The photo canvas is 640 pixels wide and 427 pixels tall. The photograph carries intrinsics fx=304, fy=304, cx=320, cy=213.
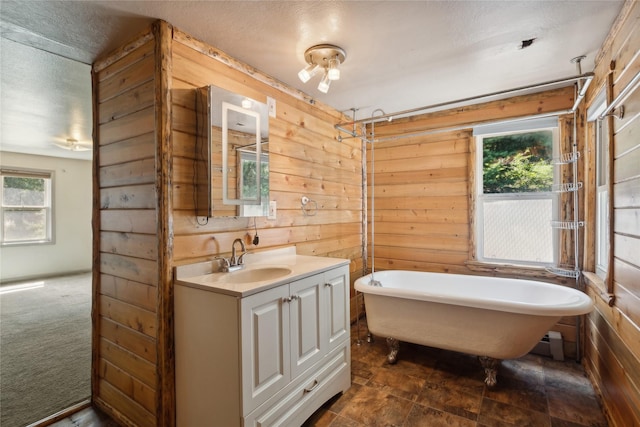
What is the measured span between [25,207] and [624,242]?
26.3 feet

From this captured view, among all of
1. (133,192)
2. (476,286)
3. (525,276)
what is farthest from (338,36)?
(525,276)

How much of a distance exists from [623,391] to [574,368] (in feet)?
3.33

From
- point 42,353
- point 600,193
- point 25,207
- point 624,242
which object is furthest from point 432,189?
point 25,207

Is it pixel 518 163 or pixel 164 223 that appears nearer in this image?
pixel 164 223

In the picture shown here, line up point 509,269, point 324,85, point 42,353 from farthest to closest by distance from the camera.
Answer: point 509,269 < point 42,353 < point 324,85

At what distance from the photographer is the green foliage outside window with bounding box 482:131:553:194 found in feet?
9.31

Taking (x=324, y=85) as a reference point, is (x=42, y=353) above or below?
below

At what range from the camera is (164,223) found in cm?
164

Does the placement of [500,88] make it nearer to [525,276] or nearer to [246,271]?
[525,276]

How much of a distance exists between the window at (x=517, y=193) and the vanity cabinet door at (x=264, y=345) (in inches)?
92.8

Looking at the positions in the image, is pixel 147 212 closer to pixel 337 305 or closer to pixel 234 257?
pixel 234 257

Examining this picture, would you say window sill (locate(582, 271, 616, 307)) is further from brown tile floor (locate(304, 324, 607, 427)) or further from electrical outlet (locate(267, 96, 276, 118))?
electrical outlet (locate(267, 96, 276, 118))

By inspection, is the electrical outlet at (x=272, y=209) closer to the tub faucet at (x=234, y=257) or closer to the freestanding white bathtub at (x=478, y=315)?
the tub faucet at (x=234, y=257)

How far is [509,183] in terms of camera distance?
3.00m
